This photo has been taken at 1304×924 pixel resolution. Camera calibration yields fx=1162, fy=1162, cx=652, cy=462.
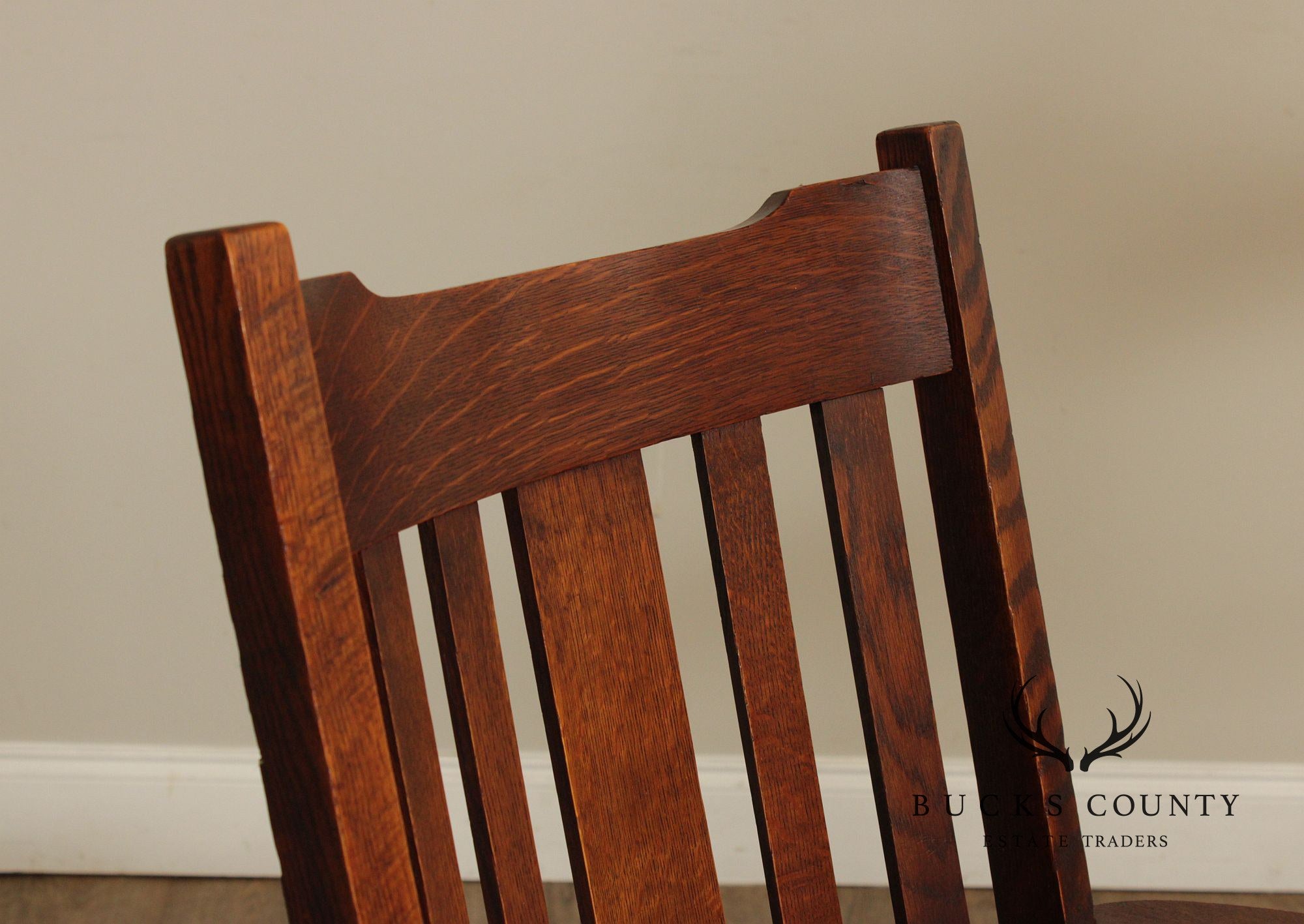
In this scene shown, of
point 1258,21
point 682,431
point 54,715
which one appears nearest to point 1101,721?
point 1258,21

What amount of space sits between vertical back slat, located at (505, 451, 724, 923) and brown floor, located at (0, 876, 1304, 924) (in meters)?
1.16

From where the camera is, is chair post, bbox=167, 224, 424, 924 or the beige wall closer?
chair post, bbox=167, 224, 424, 924

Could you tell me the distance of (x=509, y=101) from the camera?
1467mm

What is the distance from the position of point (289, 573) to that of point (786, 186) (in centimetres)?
124

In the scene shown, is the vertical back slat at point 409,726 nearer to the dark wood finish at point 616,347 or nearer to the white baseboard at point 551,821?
the dark wood finish at point 616,347

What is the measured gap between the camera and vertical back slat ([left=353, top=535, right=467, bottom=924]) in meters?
0.40

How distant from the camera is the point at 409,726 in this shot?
0.42 metres

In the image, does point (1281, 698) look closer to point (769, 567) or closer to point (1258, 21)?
point (1258, 21)

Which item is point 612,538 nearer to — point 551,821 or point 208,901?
point 551,821

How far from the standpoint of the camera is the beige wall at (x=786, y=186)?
1372mm

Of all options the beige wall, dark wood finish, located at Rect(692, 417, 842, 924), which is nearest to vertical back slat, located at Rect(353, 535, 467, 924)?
dark wood finish, located at Rect(692, 417, 842, 924)

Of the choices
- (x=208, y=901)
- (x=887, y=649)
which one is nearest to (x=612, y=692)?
(x=887, y=649)

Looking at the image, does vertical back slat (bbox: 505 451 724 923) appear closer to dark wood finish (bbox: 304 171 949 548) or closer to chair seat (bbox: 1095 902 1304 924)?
dark wood finish (bbox: 304 171 949 548)

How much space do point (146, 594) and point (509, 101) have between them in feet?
2.98
